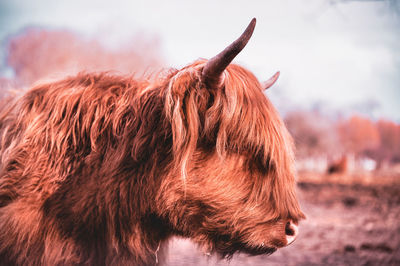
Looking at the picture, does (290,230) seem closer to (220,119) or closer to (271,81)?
(220,119)

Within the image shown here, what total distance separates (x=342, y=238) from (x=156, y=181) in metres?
5.23

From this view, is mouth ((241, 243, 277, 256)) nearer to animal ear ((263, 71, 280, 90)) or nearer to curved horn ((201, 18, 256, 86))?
curved horn ((201, 18, 256, 86))

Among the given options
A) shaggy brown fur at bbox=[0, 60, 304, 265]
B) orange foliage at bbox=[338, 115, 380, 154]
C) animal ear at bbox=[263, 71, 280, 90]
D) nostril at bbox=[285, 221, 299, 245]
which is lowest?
orange foliage at bbox=[338, 115, 380, 154]

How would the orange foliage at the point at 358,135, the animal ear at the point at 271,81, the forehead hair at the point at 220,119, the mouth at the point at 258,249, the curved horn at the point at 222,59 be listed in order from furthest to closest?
the orange foliage at the point at 358,135
the animal ear at the point at 271,81
the mouth at the point at 258,249
the forehead hair at the point at 220,119
the curved horn at the point at 222,59

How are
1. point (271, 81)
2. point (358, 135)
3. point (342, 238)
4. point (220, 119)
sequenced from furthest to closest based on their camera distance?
point (358, 135), point (342, 238), point (271, 81), point (220, 119)

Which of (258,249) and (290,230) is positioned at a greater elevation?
(290,230)

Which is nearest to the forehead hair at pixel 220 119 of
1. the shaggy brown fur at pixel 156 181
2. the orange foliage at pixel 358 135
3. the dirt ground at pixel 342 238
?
the shaggy brown fur at pixel 156 181

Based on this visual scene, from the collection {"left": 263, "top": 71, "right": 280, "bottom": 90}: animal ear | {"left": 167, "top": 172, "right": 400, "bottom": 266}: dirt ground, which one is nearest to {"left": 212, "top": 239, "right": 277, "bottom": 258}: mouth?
{"left": 167, "top": 172, "right": 400, "bottom": 266}: dirt ground

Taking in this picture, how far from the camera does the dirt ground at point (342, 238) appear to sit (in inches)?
196

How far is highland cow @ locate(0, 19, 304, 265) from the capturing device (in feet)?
6.49

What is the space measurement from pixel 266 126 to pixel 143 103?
0.80m

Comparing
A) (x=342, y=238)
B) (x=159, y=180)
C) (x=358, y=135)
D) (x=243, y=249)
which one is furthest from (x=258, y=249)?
(x=358, y=135)

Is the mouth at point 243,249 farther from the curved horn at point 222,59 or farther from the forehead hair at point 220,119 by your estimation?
the curved horn at point 222,59

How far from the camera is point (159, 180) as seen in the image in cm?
202
